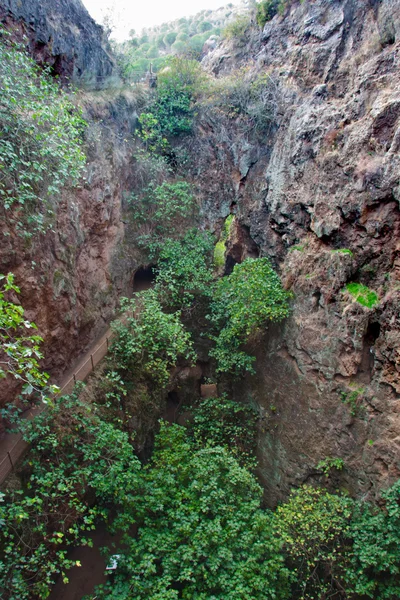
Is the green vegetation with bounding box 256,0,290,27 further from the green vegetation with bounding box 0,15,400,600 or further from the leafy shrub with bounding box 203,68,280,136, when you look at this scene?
the green vegetation with bounding box 0,15,400,600

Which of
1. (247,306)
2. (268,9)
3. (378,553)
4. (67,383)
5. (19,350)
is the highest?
(268,9)

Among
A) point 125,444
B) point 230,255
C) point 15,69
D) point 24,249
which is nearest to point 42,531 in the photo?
point 125,444

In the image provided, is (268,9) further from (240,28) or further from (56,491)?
(56,491)

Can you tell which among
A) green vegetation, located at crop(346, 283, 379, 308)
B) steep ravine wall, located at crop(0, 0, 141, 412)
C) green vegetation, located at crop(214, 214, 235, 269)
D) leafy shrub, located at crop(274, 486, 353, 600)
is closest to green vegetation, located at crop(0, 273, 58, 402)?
steep ravine wall, located at crop(0, 0, 141, 412)

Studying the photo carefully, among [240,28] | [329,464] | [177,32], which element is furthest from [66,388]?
[177,32]

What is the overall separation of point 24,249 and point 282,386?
8.89m

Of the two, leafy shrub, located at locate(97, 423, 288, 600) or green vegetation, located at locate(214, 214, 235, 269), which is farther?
green vegetation, located at locate(214, 214, 235, 269)

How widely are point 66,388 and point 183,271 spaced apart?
21.9ft

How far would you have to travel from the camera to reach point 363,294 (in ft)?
31.6

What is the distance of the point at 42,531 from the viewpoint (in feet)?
23.3

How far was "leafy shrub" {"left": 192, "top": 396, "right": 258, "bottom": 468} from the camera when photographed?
11789 millimetres

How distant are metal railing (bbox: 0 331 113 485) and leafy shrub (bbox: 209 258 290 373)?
4021 millimetres

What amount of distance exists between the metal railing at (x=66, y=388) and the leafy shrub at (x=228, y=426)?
4.07m

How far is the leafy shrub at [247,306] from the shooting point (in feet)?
38.3
